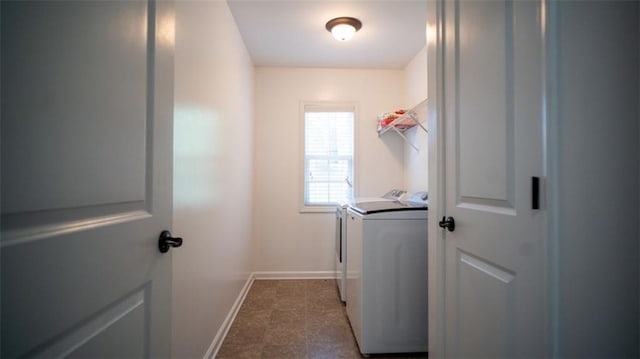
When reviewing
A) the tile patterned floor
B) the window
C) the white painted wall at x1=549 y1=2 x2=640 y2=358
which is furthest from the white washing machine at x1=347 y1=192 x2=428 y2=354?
the window

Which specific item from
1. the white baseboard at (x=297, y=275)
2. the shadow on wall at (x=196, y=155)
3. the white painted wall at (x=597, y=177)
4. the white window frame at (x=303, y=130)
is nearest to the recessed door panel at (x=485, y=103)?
the white painted wall at (x=597, y=177)

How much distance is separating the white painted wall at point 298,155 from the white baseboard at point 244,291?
0.19 ft

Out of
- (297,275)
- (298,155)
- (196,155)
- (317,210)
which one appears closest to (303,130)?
(298,155)

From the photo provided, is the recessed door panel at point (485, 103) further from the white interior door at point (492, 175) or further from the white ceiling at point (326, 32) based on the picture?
the white ceiling at point (326, 32)

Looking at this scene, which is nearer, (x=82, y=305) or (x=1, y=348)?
(x=1, y=348)

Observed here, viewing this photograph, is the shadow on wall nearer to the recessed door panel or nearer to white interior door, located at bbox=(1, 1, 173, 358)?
white interior door, located at bbox=(1, 1, 173, 358)

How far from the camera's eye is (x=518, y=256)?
790 mm

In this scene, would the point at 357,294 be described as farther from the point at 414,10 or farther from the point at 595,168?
the point at 414,10

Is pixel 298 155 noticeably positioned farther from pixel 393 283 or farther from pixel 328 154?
pixel 393 283

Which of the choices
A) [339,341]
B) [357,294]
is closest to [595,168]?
[357,294]

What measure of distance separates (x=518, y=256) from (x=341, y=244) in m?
1.89

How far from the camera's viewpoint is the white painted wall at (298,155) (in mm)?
3293

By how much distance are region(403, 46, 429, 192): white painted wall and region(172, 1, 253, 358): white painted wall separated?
1.78m

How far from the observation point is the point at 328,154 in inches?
134
